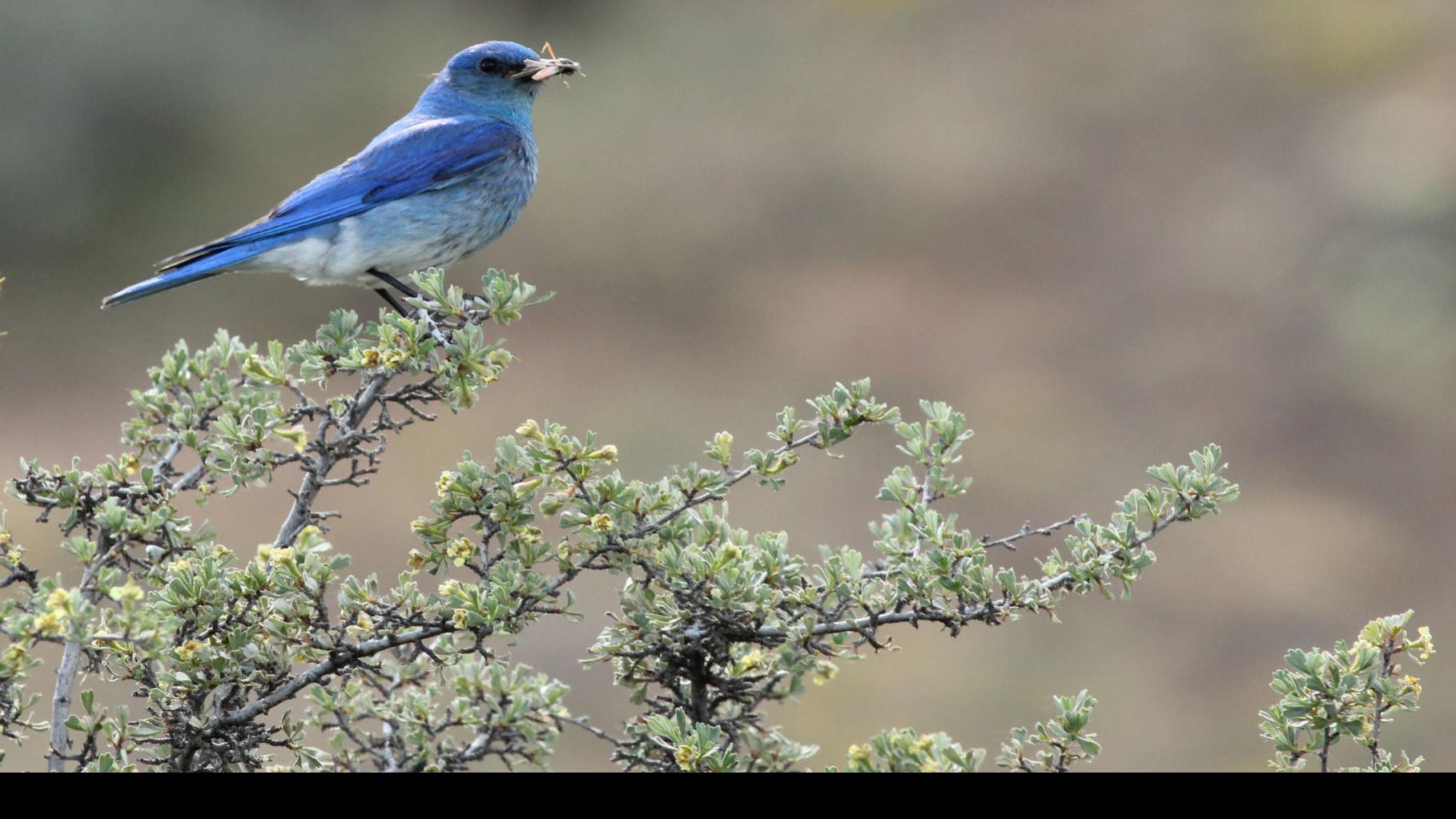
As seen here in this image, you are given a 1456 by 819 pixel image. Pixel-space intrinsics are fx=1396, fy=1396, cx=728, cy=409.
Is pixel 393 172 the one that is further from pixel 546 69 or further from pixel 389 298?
pixel 546 69

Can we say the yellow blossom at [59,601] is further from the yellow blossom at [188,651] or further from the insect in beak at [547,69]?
the insect in beak at [547,69]

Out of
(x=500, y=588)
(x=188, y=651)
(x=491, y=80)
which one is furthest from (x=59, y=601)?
(x=491, y=80)

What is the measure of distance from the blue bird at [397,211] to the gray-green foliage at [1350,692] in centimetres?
268

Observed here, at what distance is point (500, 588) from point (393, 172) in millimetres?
2255

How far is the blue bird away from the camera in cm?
400

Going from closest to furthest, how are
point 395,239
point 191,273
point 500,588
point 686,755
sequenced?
point 686,755 < point 500,588 < point 191,273 < point 395,239

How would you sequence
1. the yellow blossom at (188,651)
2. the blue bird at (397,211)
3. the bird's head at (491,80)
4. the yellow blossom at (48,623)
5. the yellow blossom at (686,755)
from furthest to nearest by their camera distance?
the bird's head at (491,80), the blue bird at (397,211), the yellow blossom at (188,651), the yellow blossom at (686,755), the yellow blossom at (48,623)

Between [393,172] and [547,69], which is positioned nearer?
[393,172]

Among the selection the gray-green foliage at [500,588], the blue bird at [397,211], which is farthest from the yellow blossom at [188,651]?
the blue bird at [397,211]

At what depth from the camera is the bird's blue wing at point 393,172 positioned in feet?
13.2

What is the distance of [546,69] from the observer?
4.43m

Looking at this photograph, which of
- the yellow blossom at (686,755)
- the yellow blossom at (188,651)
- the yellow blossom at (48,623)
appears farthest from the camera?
the yellow blossom at (188,651)

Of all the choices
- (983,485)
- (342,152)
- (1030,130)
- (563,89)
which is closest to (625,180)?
(563,89)

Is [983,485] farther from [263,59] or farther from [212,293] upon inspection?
[263,59]
